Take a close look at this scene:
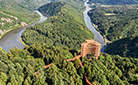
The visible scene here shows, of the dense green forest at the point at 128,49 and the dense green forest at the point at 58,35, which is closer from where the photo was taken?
the dense green forest at the point at 128,49

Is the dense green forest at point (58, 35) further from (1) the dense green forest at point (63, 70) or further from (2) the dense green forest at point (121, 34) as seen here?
(1) the dense green forest at point (63, 70)

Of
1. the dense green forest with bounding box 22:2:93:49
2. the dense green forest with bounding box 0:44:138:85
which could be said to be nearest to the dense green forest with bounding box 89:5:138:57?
the dense green forest with bounding box 22:2:93:49

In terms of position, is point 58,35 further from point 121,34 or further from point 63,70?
point 63,70

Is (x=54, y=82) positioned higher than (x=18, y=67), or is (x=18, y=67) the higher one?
(x=18, y=67)

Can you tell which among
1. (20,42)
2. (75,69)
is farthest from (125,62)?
(20,42)

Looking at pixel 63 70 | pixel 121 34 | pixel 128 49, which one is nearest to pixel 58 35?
pixel 128 49

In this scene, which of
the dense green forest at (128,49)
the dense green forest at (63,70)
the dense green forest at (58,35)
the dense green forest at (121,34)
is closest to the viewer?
the dense green forest at (63,70)

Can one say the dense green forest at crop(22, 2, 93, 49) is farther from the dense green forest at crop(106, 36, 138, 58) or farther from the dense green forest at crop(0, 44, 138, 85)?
the dense green forest at crop(0, 44, 138, 85)

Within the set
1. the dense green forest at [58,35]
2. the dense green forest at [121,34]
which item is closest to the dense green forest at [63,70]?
the dense green forest at [121,34]

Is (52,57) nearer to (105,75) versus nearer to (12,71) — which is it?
(12,71)
